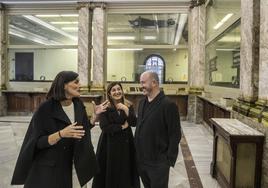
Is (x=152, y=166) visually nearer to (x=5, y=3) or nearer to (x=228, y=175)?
(x=228, y=175)

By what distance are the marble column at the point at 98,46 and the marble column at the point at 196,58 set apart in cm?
309

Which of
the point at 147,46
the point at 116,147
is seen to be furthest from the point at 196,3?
the point at 116,147

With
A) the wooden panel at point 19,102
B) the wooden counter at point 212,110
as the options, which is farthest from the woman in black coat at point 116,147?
the wooden panel at point 19,102

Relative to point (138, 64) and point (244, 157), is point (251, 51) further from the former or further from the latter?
point (138, 64)

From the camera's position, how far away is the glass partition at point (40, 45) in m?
11.8

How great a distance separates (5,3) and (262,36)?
10.1 metres

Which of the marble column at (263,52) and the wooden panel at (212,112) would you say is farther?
the wooden panel at (212,112)

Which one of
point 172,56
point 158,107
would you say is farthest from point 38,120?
point 172,56

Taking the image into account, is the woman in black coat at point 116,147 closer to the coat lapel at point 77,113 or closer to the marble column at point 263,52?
the coat lapel at point 77,113

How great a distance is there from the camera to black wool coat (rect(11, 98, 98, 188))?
216 centimetres

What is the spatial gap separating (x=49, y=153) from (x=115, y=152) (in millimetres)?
1084

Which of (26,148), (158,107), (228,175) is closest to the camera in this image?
(26,148)

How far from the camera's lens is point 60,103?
2252mm

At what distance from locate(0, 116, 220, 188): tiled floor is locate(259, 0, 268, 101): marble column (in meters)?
1.47
